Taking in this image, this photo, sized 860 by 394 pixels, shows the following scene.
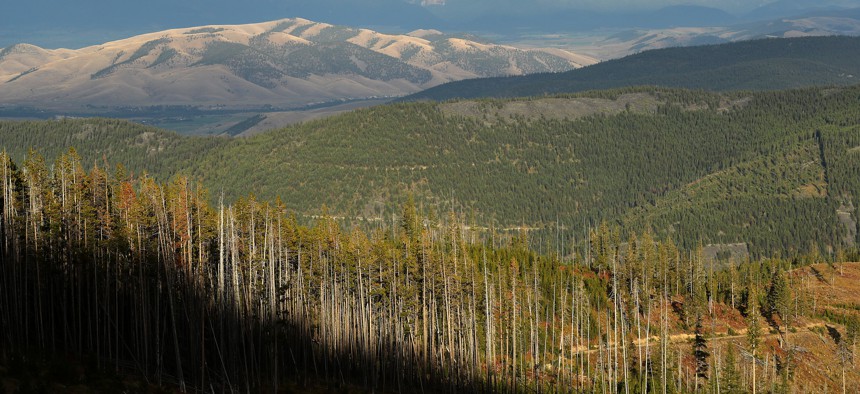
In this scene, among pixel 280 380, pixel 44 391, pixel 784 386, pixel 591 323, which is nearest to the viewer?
pixel 44 391

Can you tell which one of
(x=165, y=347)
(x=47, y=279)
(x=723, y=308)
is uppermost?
(x=47, y=279)

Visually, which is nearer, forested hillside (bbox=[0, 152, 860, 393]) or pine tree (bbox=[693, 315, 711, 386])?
forested hillside (bbox=[0, 152, 860, 393])

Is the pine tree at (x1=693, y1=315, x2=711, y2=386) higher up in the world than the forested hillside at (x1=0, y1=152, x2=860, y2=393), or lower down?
lower down

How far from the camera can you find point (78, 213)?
242ft

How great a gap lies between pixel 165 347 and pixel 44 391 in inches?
848

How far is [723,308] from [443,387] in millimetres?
86253

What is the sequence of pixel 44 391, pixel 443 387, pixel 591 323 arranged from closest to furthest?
pixel 44 391
pixel 443 387
pixel 591 323

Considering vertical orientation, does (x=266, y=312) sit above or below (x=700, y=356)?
above

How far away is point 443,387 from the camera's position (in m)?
91.0

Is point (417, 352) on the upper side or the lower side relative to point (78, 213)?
lower

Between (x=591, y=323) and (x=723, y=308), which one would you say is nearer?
(x=591, y=323)

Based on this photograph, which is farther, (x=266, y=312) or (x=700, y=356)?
(x=700, y=356)

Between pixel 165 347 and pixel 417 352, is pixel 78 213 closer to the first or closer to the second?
pixel 165 347

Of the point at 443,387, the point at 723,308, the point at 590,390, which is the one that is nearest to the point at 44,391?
the point at 443,387
